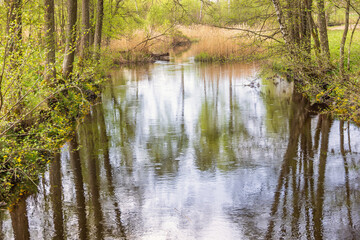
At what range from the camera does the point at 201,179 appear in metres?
7.15

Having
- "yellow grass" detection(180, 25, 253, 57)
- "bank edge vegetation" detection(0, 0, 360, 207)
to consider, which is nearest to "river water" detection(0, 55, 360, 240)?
"bank edge vegetation" detection(0, 0, 360, 207)

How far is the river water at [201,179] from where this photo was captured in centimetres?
542

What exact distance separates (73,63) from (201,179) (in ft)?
Answer: 26.8

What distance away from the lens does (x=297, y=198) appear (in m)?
6.18

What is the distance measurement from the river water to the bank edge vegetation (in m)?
0.58

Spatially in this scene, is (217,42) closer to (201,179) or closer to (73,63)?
(73,63)

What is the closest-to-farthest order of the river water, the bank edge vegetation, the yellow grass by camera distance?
the river water, the bank edge vegetation, the yellow grass

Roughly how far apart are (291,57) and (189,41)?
2539 centimetres

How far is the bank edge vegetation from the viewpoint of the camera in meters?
6.51

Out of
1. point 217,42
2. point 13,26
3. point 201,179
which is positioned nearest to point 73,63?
point 13,26

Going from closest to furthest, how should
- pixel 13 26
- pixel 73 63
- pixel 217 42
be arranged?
pixel 13 26 → pixel 73 63 → pixel 217 42

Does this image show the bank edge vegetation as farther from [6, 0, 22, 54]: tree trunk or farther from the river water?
the river water

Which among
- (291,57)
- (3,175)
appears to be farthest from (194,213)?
(291,57)

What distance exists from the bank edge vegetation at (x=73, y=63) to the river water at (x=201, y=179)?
0.58 meters
